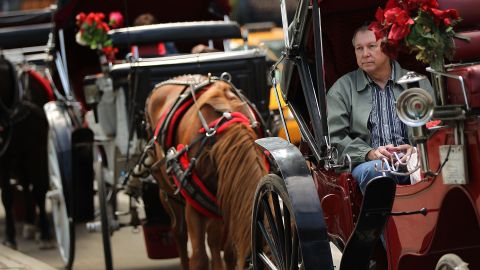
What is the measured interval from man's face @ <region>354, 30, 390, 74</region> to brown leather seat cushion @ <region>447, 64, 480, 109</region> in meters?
1.10

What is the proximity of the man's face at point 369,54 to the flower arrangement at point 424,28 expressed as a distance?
91 centimetres

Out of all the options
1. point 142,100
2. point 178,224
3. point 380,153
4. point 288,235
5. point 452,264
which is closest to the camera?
point 452,264

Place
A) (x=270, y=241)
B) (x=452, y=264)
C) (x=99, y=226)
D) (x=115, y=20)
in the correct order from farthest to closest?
(x=115, y=20) → (x=99, y=226) → (x=270, y=241) → (x=452, y=264)

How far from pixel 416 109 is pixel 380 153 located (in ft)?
2.85

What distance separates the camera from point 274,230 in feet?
17.0

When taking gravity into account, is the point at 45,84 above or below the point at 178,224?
above

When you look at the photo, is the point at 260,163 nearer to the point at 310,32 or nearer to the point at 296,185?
the point at 310,32

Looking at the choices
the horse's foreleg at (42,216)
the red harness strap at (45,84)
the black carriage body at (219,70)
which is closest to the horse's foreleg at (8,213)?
the horse's foreleg at (42,216)

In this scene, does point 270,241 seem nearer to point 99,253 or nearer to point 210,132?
point 210,132

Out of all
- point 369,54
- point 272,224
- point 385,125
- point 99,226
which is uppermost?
point 369,54

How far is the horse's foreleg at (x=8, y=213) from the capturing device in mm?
11234

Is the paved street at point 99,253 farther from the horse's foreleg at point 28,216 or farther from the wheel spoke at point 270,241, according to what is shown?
the wheel spoke at point 270,241

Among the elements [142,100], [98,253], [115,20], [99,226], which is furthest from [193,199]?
[115,20]

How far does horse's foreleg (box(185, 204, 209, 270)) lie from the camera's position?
7.45m
